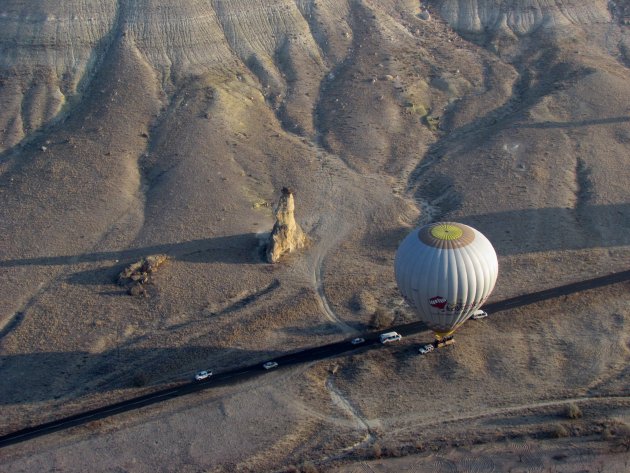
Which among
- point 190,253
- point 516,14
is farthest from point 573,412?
point 516,14

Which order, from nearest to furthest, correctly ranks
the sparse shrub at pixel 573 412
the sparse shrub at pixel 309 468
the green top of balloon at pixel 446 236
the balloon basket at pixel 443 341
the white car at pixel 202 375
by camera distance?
the sparse shrub at pixel 309 468 < the sparse shrub at pixel 573 412 < the green top of balloon at pixel 446 236 < the white car at pixel 202 375 < the balloon basket at pixel 443 341

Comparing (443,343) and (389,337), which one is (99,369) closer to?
(389,337)

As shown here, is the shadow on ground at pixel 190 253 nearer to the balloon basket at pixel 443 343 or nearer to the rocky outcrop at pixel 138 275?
the rocky outcrop at pixel 138 275

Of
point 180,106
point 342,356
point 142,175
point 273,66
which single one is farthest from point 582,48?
point 342,356

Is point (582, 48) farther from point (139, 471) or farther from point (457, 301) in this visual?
point (139, 471)

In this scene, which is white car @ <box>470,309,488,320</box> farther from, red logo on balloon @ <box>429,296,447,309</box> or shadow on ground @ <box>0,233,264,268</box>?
Result: shadow on ground @ <box>0,233,264,268</box>

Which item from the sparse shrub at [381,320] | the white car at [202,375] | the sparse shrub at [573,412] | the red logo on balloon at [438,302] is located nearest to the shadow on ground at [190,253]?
the sparse shrub at [381,320]
